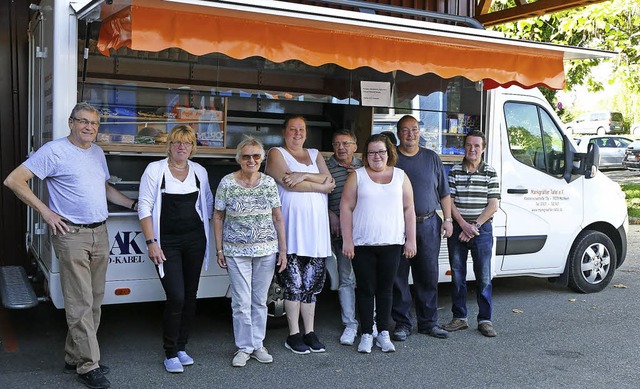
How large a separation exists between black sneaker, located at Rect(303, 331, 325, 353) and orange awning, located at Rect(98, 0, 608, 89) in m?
1.99

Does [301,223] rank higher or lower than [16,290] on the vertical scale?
A: higher

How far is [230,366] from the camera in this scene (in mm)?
5086

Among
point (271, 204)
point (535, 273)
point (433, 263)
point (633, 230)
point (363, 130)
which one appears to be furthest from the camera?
point (633, 230)

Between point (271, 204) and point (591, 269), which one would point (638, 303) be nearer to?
point (591, 269)

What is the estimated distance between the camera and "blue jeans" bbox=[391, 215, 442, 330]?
5742 mm

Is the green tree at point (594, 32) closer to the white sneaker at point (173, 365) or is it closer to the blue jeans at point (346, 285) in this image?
the blue jeans at point (346, 285)

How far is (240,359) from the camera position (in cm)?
508

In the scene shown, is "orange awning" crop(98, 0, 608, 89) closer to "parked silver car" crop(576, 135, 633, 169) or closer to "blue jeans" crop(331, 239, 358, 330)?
"blue jeans" crop(331, 239, 358, 330)

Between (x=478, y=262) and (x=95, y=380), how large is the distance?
3.07 metres

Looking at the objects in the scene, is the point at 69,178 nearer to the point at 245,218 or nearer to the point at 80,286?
the point at 80,286

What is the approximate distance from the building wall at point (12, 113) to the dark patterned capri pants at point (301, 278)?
9.61 ft

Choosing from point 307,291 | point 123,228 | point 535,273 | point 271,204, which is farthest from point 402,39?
point 535,273

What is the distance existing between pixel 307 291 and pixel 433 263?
3.59 feet

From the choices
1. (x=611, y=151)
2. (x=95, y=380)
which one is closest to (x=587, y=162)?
(x=95, y=380)
